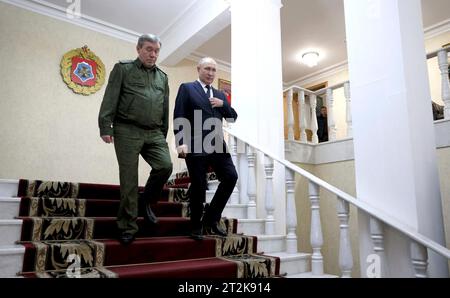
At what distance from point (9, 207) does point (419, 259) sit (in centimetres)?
268

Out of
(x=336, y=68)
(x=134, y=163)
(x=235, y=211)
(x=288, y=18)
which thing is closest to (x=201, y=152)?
(x=134, y=163)

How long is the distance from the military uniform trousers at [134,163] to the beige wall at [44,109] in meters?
3.24

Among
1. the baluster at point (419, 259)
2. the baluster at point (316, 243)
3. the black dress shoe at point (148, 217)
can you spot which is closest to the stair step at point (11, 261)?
the black dress shoe at point (148, 217)

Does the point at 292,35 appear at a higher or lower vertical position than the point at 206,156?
higher

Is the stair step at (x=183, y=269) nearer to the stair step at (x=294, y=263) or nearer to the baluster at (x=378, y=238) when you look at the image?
the stair step at (x=294, y=263)

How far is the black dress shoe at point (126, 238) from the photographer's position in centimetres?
219

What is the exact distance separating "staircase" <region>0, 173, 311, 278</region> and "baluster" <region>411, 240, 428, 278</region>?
35.8 inches

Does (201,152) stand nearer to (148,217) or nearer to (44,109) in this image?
(148,217)

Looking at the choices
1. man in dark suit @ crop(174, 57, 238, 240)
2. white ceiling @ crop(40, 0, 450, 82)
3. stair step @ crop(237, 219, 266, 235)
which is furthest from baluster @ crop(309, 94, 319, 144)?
man in dark suit @ crop(174, 57, 238, 240)

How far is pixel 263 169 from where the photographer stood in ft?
11.5

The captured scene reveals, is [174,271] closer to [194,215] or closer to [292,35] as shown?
[194,215]

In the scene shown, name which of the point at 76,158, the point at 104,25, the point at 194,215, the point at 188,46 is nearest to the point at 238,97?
the point at 194,215

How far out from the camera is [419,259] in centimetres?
198
